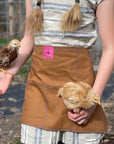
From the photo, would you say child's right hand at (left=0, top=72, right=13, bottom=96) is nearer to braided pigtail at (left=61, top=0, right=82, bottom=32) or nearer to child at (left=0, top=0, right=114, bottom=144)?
child at (left=0, top=0, right=114, bottom=144)

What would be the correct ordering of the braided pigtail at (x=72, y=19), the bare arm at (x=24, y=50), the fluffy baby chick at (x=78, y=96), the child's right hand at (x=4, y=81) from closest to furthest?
the fluffy baby chick at (x=78, y=96), the braided pigtail at (x=72, y=19), the child's right hand at (x=4, y=81), the bare arm at (x=24, y=50)

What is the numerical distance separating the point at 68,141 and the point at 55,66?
0.36 meters

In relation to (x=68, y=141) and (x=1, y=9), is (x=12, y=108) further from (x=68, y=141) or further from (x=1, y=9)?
(x=1, y=9)

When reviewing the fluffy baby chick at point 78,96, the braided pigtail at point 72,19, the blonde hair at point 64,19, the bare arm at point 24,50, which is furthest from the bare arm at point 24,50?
the fluffy baby chick at point 78,96

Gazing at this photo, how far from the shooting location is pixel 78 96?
97 centimetres

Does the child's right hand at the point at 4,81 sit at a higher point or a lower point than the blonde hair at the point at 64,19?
lower

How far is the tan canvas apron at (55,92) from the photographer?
111cm

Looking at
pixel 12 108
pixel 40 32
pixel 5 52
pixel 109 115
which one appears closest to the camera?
pixel 40 32

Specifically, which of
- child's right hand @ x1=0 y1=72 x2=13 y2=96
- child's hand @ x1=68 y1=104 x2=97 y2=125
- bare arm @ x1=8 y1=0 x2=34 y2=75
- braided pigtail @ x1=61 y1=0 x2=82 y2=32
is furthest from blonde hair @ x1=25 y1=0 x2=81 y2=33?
child's hand @ x1=68 y1=104 x2=97 y2=125

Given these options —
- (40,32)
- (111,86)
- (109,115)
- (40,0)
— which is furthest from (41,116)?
(111,86)

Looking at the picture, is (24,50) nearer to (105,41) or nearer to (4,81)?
(4,81)

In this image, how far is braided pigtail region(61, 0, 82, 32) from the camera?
107cm

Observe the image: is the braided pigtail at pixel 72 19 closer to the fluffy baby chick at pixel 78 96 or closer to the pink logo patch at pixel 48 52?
the pink logo patch at pixel 48 52

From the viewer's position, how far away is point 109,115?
2.75 m
